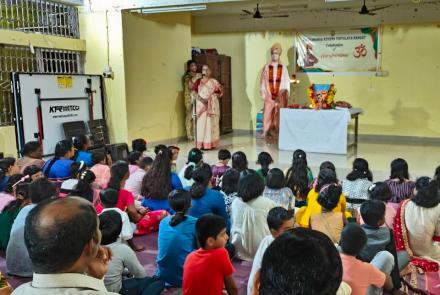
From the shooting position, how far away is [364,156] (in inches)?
273

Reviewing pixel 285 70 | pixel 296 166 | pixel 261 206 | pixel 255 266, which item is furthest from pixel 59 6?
pixel 255 266

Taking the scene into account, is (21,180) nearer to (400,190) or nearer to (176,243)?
(176,243)

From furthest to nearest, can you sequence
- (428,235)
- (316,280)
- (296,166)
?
(296,166) < (428,235) < (316,280)

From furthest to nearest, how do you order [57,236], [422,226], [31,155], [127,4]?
[127,4], [31,155], [422,226], [57,236]

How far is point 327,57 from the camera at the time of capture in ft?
30.8

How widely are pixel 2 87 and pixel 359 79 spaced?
21.2 feet

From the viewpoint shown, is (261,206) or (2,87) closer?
(261,206)

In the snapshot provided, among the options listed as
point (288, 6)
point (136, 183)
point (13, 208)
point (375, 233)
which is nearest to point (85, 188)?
point (13, 208)

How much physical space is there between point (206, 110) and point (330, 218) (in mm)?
5399

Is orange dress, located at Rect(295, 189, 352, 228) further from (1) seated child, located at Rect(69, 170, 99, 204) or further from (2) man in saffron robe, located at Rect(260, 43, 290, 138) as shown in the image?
(2) man in saffron robe, located at Rect(260, 43, 290, 138)

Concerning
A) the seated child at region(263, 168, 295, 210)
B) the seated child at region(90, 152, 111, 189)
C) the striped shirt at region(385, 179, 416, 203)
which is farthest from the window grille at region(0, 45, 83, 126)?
the striped shirt at region(385, 179, 416, 203)

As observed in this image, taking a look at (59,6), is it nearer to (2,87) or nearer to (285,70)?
(2,87)

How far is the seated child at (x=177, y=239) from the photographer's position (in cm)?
262

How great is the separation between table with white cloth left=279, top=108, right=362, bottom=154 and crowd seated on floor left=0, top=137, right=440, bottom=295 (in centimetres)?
301
